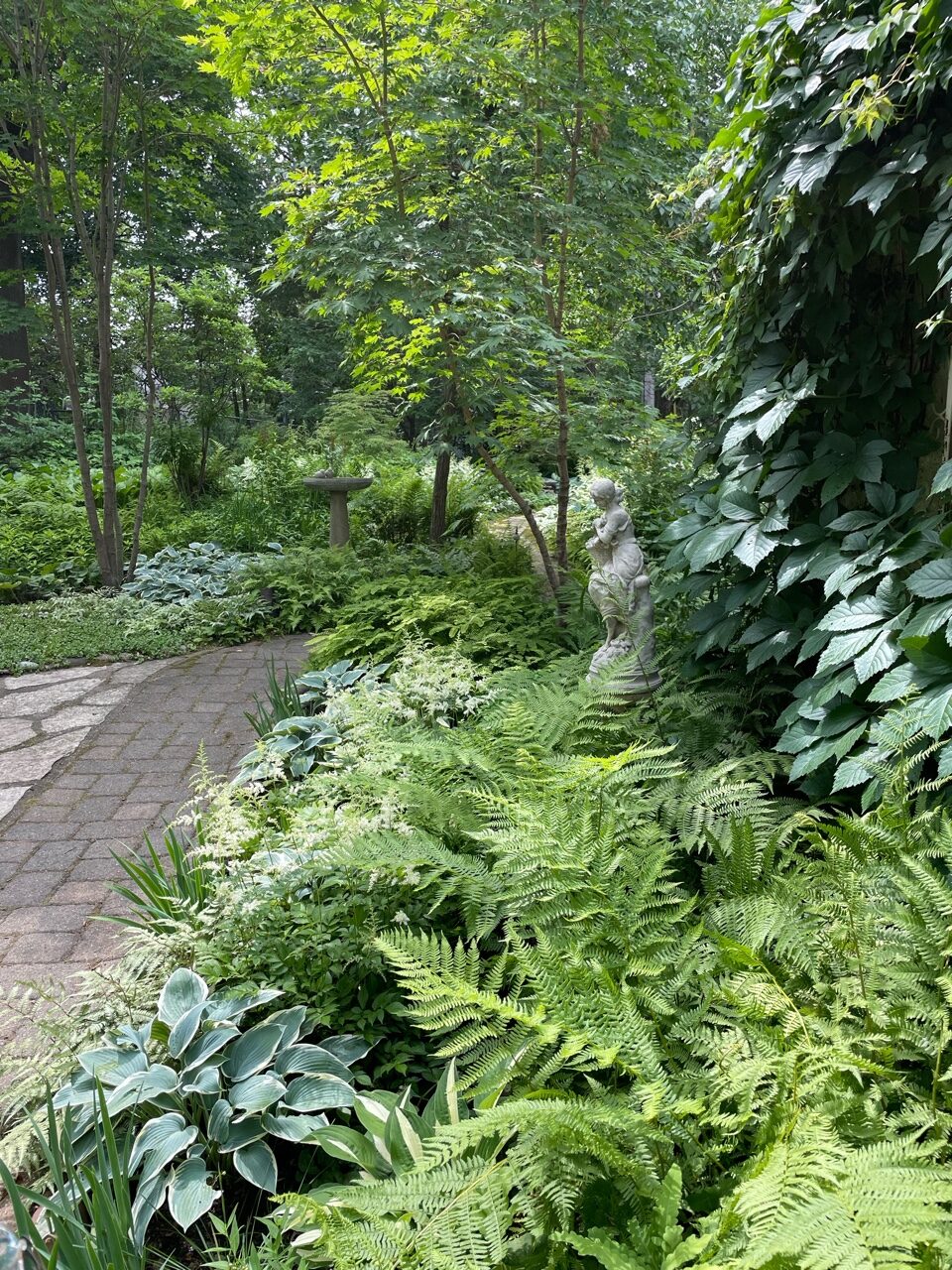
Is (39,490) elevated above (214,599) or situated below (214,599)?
above

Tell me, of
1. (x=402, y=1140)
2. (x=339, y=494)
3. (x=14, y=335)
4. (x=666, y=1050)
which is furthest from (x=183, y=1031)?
(x=14, y=335)

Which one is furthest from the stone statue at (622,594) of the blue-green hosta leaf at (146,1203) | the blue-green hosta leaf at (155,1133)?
the blue-green hosta leaf at (146,1203)

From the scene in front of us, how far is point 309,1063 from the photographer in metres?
1.86

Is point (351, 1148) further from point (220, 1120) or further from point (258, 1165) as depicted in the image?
point (220, 1120)

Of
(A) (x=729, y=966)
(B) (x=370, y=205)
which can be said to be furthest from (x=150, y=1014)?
(B) (x=370, y=205)

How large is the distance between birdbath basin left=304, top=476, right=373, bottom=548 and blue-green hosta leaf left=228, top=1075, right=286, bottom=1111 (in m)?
5.34

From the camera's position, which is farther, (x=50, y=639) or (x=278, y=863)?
(x=50, y=639)

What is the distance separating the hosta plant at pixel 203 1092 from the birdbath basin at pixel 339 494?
515 centimetres

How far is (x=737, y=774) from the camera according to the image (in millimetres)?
2498

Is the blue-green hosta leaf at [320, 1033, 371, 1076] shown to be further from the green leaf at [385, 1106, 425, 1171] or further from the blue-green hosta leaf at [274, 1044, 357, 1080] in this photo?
the green leaf at [385, 1106, 425, 1171]

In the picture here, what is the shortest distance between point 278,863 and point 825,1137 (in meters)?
1.51

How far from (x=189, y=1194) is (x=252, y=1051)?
304mm

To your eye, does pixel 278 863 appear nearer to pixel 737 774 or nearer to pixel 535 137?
pixel 737 774

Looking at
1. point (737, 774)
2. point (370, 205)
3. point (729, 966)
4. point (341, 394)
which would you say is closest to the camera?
point (729, 966)
